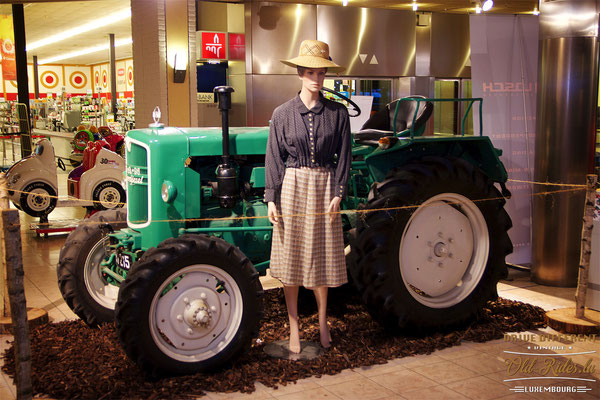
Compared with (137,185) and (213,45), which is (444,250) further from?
(213,45)

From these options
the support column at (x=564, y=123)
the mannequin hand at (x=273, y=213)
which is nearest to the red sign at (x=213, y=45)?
the support column at (x=564, y=123)

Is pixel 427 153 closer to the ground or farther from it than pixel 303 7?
closer to the ground

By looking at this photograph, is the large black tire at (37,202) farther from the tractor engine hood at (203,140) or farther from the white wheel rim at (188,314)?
the white wheel rim at (188,314)

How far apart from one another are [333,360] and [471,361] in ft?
2.51

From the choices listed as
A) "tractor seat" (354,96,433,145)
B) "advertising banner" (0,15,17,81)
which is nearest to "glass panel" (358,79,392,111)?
"advertising banner" (0,15,17,81)

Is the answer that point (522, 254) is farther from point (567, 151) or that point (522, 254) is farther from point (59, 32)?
point (59, 32)

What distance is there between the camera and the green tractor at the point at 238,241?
329 cm

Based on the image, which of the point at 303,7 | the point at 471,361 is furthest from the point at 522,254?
the point at 303,7

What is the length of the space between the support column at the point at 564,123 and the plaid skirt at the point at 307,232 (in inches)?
92.7

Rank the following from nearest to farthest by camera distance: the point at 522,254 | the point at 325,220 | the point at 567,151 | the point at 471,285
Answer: the point at 325,220
the point at 471,285
the point at 567,151
the point at 522,254

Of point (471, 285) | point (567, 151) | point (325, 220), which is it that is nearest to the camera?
point (325, 220)

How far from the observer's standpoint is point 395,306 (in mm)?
3777

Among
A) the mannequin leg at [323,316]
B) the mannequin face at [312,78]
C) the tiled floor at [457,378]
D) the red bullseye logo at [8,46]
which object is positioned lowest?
the tiled floor at [457,378]

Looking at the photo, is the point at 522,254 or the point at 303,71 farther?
the point at 522,254
